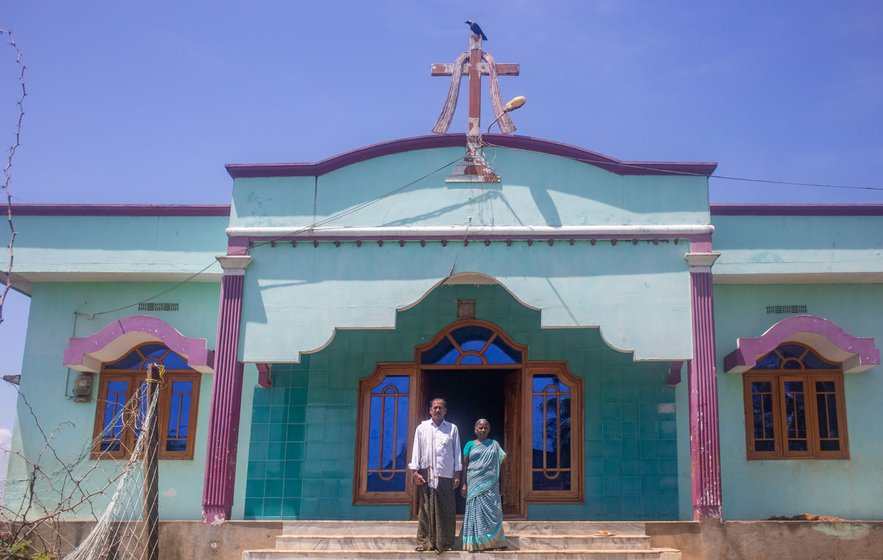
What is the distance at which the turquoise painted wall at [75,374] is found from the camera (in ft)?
38.1

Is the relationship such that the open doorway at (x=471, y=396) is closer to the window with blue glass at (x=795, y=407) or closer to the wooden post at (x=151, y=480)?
the window with blue glass at (x=795, y=407)

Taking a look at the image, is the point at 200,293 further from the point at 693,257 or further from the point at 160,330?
the point at 693,257

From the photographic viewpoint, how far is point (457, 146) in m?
10.8

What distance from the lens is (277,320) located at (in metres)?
10.5

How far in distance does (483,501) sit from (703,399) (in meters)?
2.55

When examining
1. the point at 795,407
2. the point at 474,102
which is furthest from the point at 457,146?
the point at 795,407

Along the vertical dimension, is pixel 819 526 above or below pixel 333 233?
below

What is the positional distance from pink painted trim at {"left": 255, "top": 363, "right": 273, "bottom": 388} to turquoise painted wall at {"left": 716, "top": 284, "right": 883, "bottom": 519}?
535 cm

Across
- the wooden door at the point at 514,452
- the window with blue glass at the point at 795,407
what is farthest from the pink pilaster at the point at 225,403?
the window with blue glass at the point at 795,407

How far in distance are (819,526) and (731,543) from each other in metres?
0.94

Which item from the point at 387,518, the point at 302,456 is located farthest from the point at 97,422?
the point at 387,518

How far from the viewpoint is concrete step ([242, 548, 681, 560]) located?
9.13 meters

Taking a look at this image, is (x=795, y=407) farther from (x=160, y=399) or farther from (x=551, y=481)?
(x=160, y=399)

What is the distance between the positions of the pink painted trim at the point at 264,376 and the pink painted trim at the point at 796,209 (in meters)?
5.63
